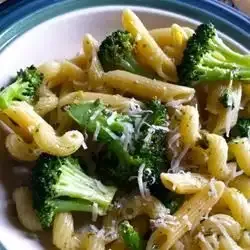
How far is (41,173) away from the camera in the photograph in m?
1.80

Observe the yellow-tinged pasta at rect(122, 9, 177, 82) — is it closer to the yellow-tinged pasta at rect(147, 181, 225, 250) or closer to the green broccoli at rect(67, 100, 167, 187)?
the green broccoli at rect(67, 100, 167, 187)

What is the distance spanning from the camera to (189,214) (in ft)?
5.99

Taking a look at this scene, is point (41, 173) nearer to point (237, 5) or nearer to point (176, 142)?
point (176, 142)

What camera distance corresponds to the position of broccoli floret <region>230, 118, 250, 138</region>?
80.9 inches

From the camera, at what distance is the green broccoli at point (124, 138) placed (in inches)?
73.6

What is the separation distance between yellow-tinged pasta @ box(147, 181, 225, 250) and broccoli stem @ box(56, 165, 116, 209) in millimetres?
169

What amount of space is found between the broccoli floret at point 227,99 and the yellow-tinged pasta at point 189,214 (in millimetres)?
258

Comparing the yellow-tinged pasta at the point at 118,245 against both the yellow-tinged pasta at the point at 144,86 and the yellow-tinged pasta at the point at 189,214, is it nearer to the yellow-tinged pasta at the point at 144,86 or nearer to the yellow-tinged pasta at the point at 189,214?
the yellow-tinged pasta at the point at 189,214

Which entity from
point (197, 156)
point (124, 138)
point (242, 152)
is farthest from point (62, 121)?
point (242, 152)

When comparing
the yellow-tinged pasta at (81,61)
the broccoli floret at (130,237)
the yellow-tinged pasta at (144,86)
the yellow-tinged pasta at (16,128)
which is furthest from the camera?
the yellow-tinged pasta at (81,61)

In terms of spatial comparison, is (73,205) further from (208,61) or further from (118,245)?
(208,61)

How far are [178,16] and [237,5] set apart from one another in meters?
0.43

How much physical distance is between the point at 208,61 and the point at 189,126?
0.26 metres

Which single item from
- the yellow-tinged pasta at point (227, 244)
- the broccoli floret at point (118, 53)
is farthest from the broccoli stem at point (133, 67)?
the yellow-tinged pasta at point (227, 244)
